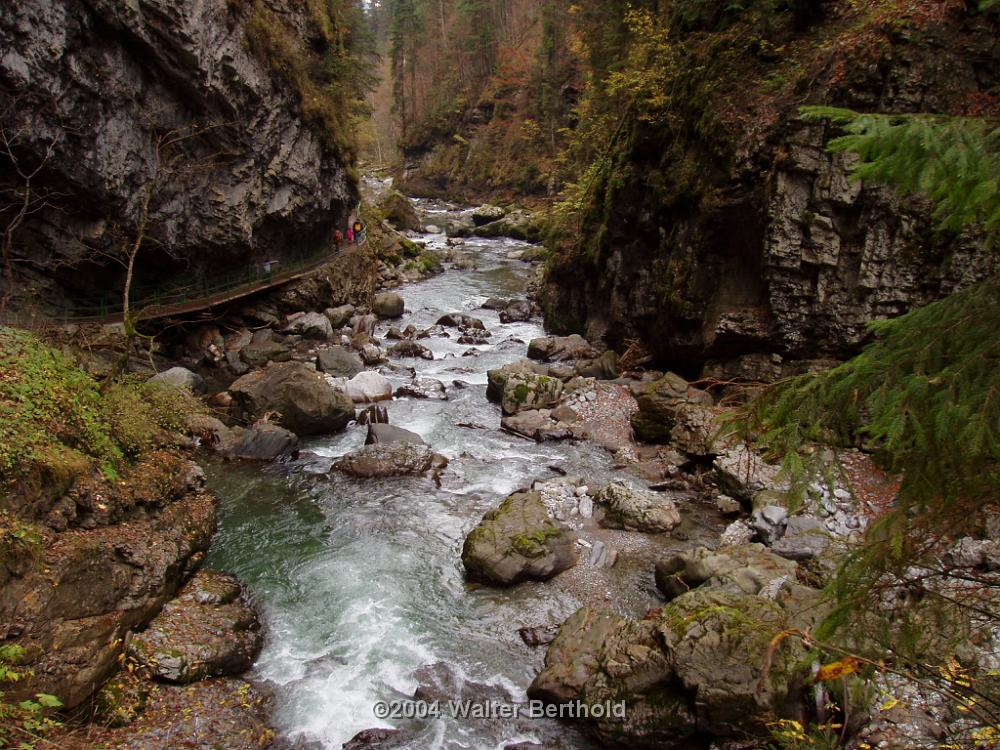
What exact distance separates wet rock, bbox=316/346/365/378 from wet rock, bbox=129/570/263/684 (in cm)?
1052

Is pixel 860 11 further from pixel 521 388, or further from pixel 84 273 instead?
pixel 84 273

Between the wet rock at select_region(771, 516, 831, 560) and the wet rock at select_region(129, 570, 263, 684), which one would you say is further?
the wet rock at select_region(771, 516, 831, 560)

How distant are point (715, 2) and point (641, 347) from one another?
980 cm

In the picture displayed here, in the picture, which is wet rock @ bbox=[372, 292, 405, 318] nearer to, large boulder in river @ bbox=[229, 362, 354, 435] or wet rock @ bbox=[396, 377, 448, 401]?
wet rock @ bbox=[396, 377, 448, 401]

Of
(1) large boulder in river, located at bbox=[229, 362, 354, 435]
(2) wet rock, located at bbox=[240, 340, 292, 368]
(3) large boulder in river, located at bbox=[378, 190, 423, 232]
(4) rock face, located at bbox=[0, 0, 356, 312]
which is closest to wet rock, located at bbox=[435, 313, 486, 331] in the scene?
(2) wet rock, located at bbox=[240, 340, 292, 368]

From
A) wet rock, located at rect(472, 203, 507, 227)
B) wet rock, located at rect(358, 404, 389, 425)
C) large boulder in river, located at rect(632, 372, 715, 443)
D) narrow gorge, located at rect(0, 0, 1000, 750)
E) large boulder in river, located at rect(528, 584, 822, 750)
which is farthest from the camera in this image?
wet rock, located at rect(472, 203, 507, 227)

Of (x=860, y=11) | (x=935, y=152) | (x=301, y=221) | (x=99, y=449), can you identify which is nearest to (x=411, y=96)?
(x=301, y=221)

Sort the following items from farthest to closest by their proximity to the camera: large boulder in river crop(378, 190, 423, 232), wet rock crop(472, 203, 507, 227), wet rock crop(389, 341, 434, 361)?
wet rock crop(472, 203, 507, 227) < large boulder in river crop(378, 190, 423, 232) < wet rock crop(389, 341, 434, 361)

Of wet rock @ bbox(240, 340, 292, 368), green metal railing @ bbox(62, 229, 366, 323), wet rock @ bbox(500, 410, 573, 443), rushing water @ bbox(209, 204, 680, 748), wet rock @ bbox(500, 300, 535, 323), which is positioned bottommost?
rushing water @ bbox(209, 204, 680, 748)

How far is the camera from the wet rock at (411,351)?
21.3m

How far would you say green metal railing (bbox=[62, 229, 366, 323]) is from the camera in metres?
17.4

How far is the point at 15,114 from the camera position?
43.8 feet

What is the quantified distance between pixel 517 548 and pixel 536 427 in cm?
579

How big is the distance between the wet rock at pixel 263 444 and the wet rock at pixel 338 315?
10.5m
